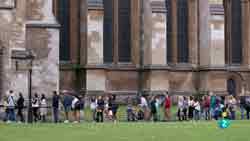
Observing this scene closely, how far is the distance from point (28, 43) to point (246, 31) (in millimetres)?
15171

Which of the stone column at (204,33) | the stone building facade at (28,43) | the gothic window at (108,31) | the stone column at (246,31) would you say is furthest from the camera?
the stone column at (246,31)

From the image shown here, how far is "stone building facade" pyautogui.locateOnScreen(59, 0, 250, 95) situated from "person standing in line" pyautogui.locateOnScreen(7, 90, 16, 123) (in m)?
7.49

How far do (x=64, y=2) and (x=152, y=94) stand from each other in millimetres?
6779

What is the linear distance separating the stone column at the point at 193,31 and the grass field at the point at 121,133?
46.5 ft

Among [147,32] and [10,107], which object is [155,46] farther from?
[10,107]

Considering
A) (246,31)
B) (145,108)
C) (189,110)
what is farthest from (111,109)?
(246,31)

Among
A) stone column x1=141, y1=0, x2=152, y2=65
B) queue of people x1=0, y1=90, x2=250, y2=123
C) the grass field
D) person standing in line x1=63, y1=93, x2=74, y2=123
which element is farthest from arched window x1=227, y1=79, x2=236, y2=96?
the grass field

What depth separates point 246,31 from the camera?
141ft

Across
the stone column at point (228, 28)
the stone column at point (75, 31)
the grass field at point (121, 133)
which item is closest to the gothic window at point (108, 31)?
the stone column at point (75, 31)

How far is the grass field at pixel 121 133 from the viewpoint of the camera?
21.5 meters

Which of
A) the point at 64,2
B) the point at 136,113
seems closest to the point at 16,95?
the point at 136,113

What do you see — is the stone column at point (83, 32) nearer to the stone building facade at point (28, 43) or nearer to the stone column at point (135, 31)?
the stone column at point (135, 31)

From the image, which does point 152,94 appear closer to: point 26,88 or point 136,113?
point 136,113

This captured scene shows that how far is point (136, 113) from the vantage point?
108ft
